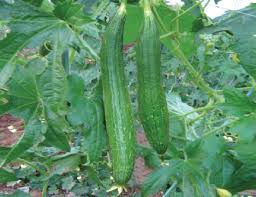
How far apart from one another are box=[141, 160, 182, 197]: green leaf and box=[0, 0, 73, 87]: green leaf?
567 mm

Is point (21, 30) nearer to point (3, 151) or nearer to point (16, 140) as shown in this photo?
point (3, 151)

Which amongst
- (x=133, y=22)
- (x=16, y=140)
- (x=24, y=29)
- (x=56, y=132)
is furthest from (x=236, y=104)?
(x=16, y=140)

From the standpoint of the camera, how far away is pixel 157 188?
1645 millimetres

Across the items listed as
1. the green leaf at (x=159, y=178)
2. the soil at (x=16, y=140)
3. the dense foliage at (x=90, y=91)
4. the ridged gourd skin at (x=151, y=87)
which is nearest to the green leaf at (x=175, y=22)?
the dense foliage at (x=90, y=91)

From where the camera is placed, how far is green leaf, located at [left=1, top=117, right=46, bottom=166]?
132 cm

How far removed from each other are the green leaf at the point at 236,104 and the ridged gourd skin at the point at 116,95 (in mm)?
397

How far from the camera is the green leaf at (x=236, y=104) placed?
155 centimetres

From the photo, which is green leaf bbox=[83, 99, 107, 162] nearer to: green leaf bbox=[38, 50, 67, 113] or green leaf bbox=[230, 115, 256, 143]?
green leaf bbox=[38, 50, 67, 113]

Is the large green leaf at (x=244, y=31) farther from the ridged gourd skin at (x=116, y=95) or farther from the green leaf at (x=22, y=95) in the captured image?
the green leaf at (x=22, y=95)

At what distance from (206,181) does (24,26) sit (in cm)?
68

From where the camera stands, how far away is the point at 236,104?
5.11 ft

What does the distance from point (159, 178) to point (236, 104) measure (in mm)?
318

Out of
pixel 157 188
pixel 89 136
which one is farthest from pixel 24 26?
pixel 157 188

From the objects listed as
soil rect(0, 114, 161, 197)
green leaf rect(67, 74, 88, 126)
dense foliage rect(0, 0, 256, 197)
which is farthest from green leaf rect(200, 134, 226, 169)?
soil rect(0, 114, 161, 197)
